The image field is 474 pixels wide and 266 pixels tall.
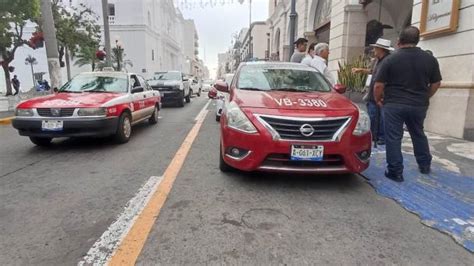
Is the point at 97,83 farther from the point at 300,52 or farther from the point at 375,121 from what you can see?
the point at 375,121

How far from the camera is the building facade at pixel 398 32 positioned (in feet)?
23.8

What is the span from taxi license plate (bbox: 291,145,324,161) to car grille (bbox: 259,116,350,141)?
→ 0.33 ft

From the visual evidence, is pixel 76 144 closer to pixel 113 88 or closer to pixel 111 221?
pixel 113 88

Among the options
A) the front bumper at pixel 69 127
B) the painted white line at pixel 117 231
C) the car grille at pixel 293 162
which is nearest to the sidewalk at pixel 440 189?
the car grille at pixel 293 162

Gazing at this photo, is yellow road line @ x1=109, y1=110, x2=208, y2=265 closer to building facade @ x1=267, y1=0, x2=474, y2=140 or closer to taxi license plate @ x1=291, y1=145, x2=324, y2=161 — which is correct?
taxi license plate @ x1=291, y1=145, x2=324, y2=161

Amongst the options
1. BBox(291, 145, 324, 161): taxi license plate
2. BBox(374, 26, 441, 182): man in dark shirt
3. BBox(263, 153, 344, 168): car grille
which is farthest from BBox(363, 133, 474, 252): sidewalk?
BBox(291, 145, 324, 161): taxi license plate

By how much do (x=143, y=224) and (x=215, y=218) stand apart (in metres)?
0.67

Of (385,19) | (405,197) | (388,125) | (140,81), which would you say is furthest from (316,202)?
(385,19)

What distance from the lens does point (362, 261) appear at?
2.75 m

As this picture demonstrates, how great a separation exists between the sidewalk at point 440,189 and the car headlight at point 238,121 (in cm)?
176

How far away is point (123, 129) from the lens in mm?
7078

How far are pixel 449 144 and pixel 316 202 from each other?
175 inches

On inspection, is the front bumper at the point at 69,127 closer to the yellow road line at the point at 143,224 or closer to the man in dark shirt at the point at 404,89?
the yellow road line at the point at 143,224

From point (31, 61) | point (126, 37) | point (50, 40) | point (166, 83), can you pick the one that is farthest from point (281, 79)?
point (126, 37)
